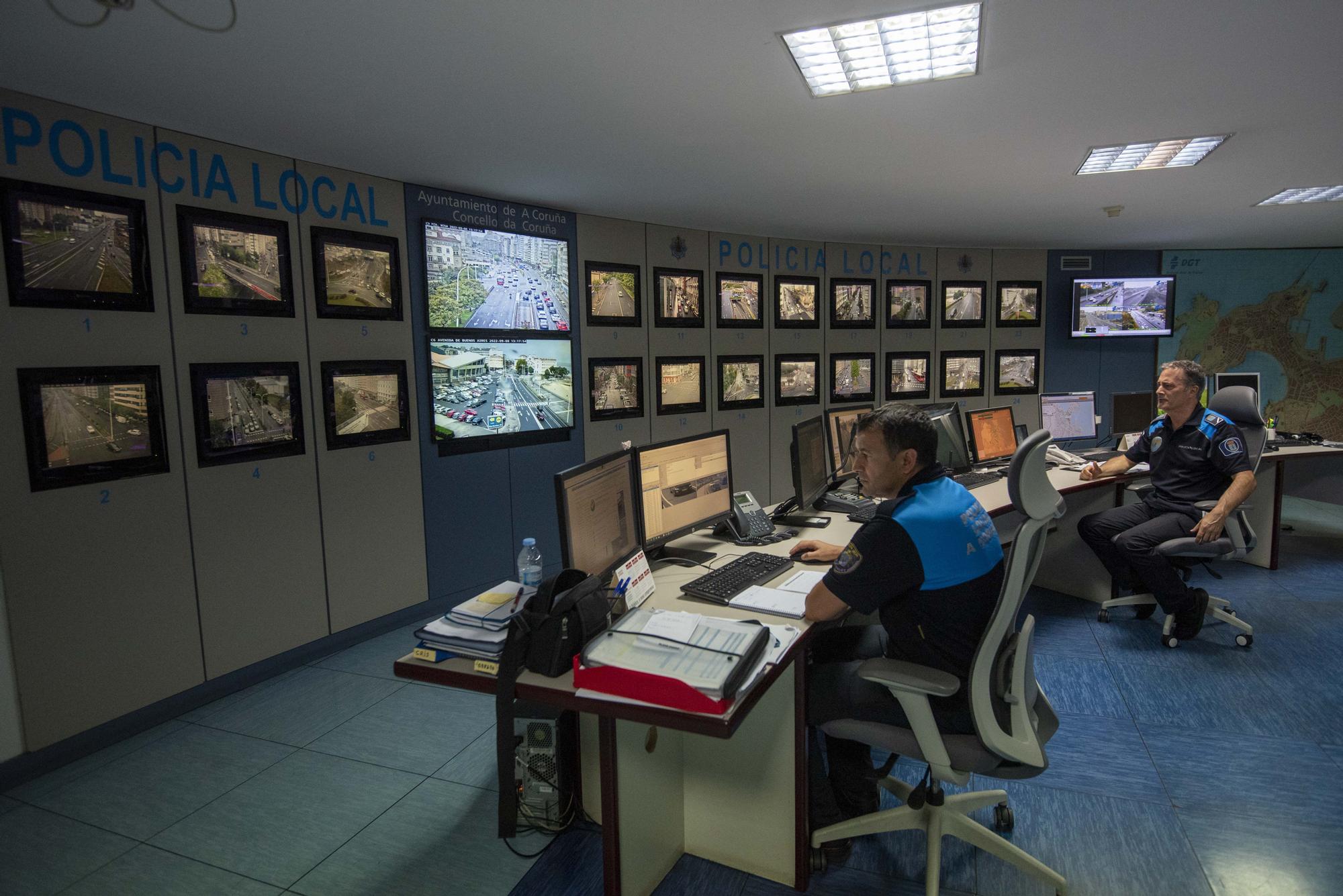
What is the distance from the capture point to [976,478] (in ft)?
13.1

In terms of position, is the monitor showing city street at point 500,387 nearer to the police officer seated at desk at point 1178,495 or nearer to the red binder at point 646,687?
the red binder at point 646,687

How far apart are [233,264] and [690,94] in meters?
2.05

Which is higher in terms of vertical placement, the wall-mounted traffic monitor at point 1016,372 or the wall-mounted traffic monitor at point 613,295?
the wall-mounted traffic monitor at point 613,295

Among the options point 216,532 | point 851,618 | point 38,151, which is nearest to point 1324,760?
point 851,618

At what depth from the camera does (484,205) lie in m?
A: 4.20

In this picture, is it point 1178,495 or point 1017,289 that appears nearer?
point 1178,495

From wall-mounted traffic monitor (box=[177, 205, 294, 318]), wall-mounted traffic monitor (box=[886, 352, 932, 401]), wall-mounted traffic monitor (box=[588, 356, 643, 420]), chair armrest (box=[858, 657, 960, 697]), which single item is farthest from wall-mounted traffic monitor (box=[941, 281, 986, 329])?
chair armrest (box=[858, 657, 960, 697])

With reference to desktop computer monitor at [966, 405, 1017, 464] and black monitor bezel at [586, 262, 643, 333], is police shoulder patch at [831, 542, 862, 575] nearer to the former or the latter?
desktop computer monitor at [966, 405, 1017, 464]

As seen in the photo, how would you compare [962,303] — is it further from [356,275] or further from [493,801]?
[493,801]

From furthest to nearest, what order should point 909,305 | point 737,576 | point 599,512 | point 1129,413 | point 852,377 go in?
point 909,305
point 852,377
point 1129,413
point 737,576
point 599,512

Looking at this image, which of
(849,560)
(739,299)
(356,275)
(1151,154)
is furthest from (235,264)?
(1151,154)

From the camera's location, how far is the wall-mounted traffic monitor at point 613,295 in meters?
4.79

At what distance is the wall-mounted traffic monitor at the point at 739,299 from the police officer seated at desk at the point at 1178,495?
2.81 m

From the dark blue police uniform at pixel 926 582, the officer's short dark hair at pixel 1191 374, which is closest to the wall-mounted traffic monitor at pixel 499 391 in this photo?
the dark blue police uniform at pixel 926 582
